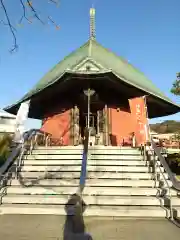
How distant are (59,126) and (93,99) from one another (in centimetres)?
266

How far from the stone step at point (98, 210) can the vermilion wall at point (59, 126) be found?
28.2 feet

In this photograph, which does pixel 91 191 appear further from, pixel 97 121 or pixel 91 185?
pixel 97 121

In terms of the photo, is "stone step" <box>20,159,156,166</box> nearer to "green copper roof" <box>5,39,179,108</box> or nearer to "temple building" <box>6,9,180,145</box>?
Answer: "temple building" <box>6,9,180,145</box>

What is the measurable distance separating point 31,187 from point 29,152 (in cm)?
271

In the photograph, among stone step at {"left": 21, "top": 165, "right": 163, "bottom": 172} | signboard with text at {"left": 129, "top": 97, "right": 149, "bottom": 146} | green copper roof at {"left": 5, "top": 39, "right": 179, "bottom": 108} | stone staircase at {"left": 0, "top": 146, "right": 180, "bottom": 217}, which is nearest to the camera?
stone staircase at {"left": 0, "top": 146, "right": 180, "bottom": 217}

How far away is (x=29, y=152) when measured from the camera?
36.2 ft

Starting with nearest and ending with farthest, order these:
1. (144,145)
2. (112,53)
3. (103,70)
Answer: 1. (144,145)
2. (103,70)
3. (112,53)

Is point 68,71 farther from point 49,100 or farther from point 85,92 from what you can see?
point 49,100

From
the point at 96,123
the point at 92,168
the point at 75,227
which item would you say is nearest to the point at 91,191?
the point at 92,168

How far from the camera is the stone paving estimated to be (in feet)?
17.6

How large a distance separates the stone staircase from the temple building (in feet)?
13.9

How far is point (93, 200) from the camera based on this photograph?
7.67 m

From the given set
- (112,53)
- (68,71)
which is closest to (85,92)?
(68,71)

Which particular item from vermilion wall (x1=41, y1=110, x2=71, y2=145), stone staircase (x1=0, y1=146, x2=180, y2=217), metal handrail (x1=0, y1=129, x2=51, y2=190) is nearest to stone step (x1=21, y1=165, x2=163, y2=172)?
stone staircase (x1=0, y1=146, x2=180, y2=217)
